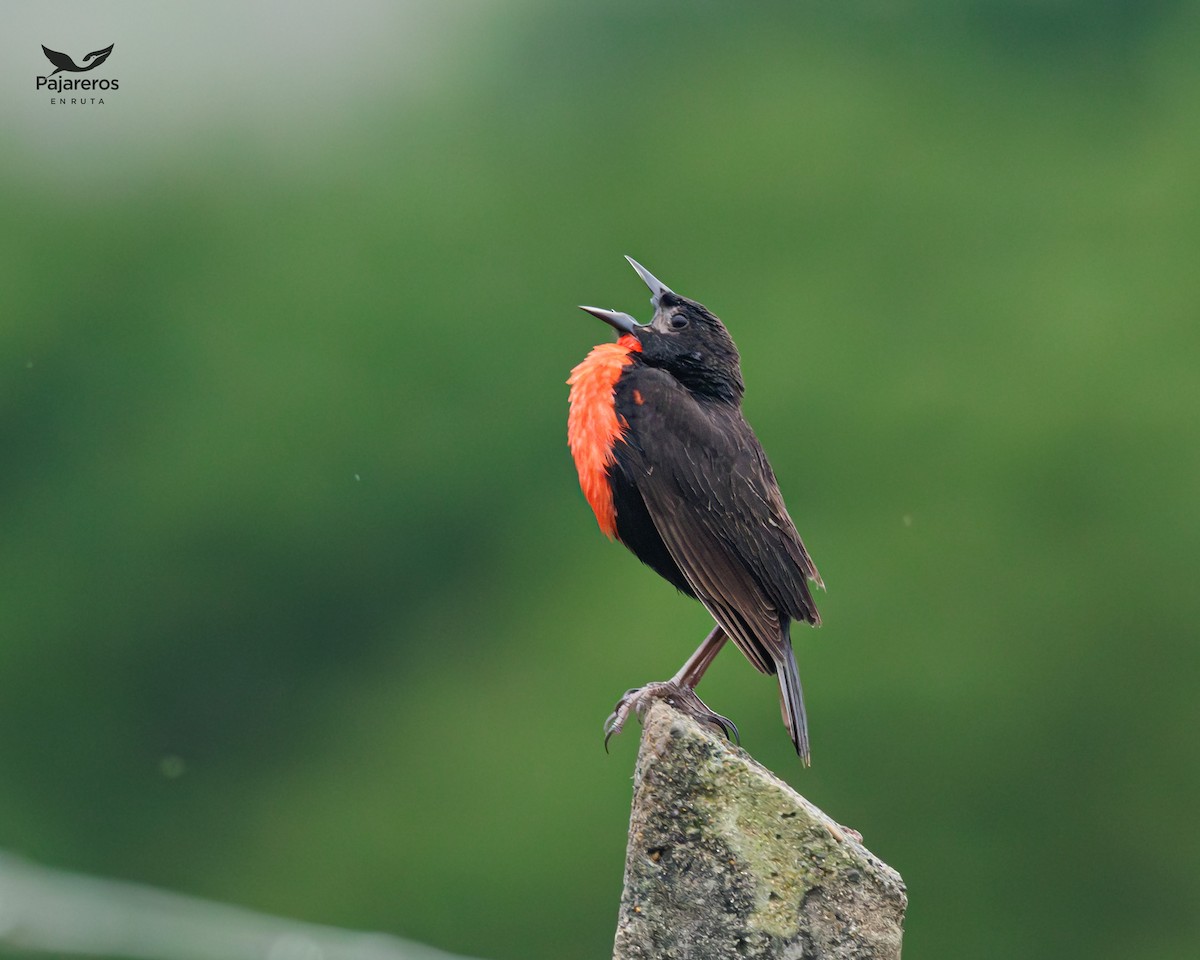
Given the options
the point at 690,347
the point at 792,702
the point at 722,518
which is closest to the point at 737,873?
the point at 792,702

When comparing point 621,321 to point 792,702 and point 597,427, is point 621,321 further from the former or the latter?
point 792,702

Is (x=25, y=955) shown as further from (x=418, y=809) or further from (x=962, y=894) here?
(x=962, y=894)

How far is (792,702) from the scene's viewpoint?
209 inches

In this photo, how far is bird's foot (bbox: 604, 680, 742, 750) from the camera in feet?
17.1

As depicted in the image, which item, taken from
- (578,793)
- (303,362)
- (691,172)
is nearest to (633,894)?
(578,793)

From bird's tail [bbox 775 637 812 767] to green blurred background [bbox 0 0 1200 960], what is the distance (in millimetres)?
10858

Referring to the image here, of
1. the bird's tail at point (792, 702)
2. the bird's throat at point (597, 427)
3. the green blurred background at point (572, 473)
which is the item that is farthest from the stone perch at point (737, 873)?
the green blurred background at point (572, 473)

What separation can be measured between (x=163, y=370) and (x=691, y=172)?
827cm

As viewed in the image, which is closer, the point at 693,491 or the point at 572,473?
the point at 693,491

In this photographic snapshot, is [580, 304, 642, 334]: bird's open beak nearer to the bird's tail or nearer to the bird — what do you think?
the bird

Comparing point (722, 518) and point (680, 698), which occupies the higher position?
point (722, 518)

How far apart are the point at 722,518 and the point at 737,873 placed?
4.82 feet

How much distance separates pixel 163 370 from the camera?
80.3 feet

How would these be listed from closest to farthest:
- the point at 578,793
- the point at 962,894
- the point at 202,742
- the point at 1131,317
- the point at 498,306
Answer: the point at 962,894 < the point at 578,793 < the point at 1131,317 < the point at 202,742 < the point at 498,306
